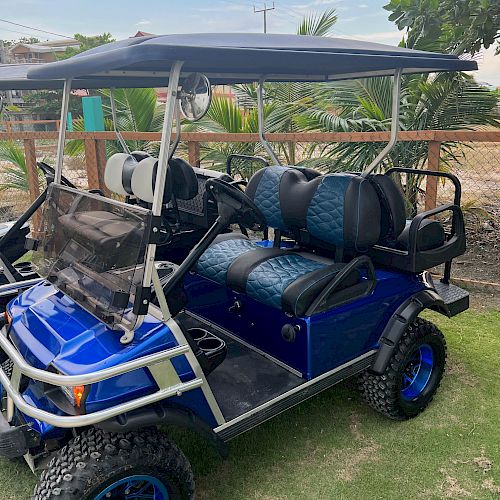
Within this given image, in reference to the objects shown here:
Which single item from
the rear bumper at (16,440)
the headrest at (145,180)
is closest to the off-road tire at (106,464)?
the rear bumper at (16,440)

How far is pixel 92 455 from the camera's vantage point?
1.84m

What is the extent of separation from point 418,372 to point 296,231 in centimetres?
104

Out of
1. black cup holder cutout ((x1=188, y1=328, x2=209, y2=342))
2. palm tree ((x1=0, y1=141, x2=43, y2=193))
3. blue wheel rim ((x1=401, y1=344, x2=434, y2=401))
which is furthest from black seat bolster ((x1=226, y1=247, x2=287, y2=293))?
palm tree ((x1=0, y1=141, x2=43, y2=193))

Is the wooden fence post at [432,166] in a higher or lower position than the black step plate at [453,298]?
higher

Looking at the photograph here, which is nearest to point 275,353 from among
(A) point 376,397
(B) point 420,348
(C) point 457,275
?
(A) point 376,397

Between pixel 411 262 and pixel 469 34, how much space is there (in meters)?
2.16

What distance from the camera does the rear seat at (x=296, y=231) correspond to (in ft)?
8.32

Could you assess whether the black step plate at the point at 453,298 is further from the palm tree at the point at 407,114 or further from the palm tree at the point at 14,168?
the palm tree at the point at 14,168

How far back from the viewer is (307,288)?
244cm

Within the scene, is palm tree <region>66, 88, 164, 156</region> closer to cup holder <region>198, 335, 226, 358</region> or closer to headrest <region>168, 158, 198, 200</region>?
headrest <region>168, 158, 198, 200</region>

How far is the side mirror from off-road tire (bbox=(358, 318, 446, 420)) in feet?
5.10

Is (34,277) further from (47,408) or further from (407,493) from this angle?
(407,493)

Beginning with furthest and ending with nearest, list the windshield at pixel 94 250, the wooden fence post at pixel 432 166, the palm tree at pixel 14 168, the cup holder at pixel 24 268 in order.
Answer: the palm tree at pixel 14 168 → the wooden fence post at pixel 432 166 → the cup holder at pixel 24 268 → the windshield at pixel 94 250

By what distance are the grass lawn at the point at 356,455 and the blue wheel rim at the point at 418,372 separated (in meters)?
0.12
